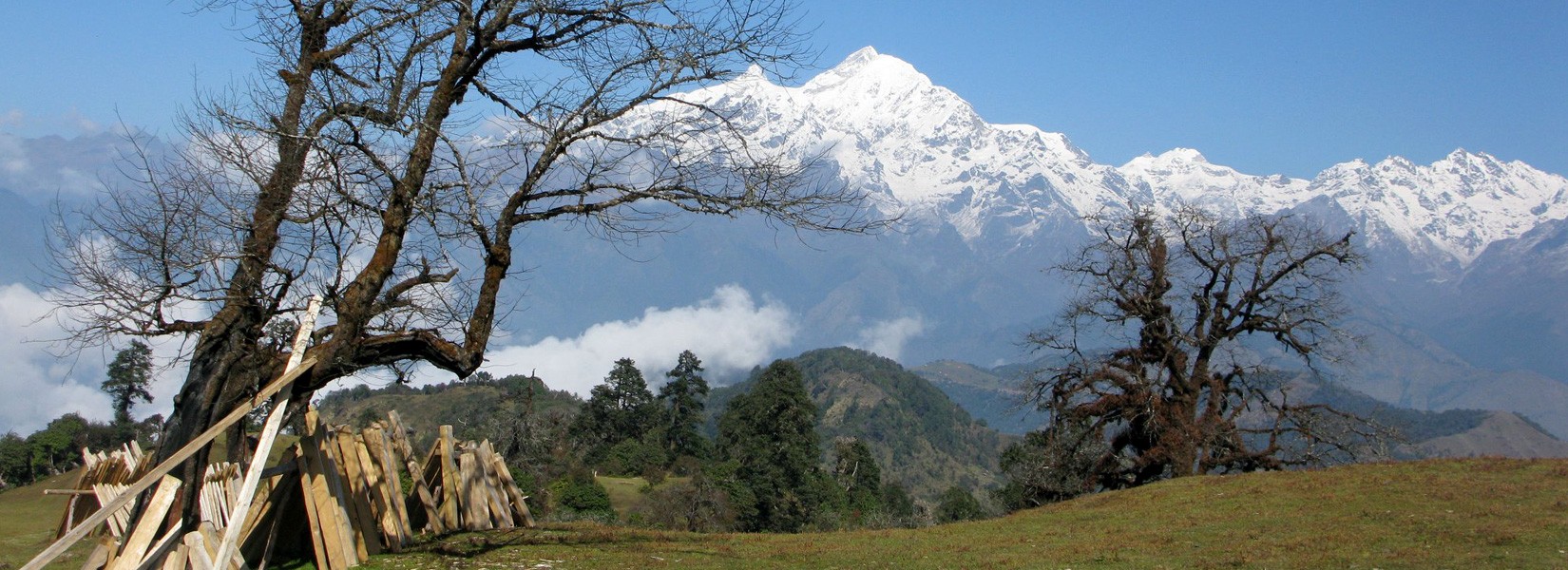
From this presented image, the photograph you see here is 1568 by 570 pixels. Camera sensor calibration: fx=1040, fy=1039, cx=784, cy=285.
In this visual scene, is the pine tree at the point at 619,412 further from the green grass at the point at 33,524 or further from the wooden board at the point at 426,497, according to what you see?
the wooden board at the point at 426,497

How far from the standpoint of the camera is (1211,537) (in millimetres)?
12031

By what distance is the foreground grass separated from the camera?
33.0ft

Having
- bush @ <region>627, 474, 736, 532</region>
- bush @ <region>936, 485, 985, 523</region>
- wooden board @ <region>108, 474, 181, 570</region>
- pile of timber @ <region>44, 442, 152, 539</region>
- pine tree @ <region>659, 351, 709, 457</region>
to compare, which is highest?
pine tree @ <region>659, 351, 709, 457</region>

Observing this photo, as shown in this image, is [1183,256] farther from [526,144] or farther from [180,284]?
[180,284]

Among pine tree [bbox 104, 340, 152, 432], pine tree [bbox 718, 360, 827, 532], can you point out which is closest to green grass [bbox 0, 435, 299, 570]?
pine tree [bbox 104, 340, 152, 432]

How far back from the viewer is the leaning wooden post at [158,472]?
7.30 metres

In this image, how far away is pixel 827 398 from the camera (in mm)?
184875

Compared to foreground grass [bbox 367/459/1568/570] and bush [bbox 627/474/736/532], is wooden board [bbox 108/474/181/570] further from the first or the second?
bush [bbox 627/474/736/532]

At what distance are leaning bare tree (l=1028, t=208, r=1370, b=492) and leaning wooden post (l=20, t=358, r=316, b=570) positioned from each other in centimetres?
1821

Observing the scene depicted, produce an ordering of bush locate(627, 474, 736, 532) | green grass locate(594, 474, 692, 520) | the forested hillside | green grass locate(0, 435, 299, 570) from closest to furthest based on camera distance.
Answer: green grass locate(0, 435, 299, 570) < bush locate(627, 474, 736, 532) < green grass locate(594, 474, 692, 520) < the forested hillside

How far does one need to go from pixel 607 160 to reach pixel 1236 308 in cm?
1745

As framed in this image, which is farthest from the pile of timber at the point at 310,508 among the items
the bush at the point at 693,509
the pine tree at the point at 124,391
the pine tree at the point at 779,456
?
the pine tree at the point at 124,391

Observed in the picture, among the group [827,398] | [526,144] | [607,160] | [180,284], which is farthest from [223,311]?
[827,398]

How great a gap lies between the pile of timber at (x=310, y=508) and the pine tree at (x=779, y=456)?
29.7 metres
